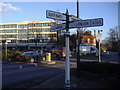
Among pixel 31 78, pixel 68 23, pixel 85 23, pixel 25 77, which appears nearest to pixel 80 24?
pixel 85 23

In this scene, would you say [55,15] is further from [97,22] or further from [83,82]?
[83,82]

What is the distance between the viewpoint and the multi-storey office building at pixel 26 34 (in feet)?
276

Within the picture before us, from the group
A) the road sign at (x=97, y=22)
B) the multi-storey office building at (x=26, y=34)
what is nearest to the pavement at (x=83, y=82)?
the road sign at (x=97, y=22)

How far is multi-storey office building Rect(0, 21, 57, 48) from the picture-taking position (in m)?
84.0

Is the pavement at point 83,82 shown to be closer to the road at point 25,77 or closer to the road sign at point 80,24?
the road at point 25,77

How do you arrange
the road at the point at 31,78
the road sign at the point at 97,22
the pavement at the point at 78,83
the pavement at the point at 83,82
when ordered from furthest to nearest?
the road at the point at 31,78 → the pavement at the point at 83,82 → the pavement at the point at 78,83 → the road sign at the point at 97,22

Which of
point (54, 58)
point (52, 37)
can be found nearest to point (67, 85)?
point (54, 58)

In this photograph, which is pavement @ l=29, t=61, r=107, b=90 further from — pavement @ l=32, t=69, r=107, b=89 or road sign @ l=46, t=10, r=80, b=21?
road sign @ l=46, t=10, r=80, b=21

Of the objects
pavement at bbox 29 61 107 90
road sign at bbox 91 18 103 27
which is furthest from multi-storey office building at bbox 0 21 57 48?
road sign at bbox 91 18 103 27

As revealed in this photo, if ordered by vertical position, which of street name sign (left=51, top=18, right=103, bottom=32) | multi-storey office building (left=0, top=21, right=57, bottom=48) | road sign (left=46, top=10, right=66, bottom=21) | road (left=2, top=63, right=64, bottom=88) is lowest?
road (left=2, top=63, right=64, bottom=88)

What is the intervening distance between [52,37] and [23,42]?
61.1 ft

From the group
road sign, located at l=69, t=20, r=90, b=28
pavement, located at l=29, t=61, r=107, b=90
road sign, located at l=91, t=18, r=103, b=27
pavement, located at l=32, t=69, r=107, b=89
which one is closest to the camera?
road sign, located at l=91, t=18, r=103, b=27

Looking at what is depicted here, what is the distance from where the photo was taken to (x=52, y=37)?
83812 mm

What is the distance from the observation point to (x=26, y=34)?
90188 millimetres
